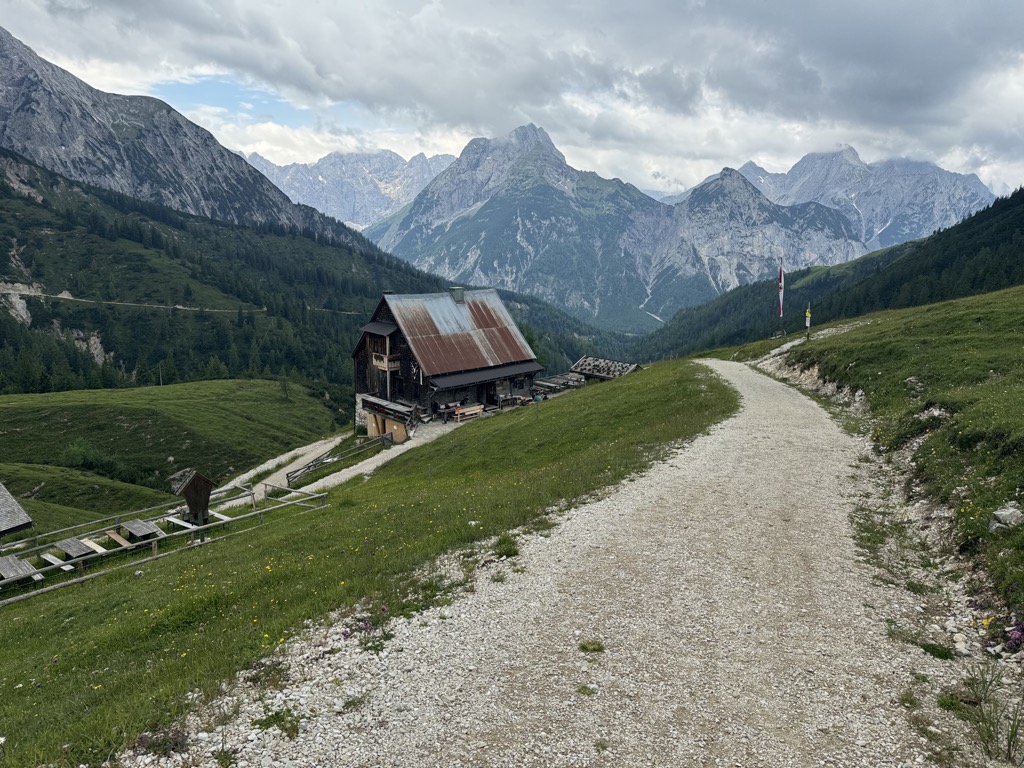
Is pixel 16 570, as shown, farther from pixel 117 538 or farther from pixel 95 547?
pixel 117 538

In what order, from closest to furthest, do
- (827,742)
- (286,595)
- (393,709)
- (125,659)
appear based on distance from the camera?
(827,742) → (393,709) → (125,659) → (286,595)

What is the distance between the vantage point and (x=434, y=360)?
68250 millimetres

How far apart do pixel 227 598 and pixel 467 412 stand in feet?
168

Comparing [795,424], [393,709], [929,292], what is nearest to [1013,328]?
[795,424]

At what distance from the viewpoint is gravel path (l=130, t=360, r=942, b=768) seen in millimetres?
10562

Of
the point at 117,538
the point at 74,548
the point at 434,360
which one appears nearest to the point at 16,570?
the point at 74,548

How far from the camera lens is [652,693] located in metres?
A: 12.0

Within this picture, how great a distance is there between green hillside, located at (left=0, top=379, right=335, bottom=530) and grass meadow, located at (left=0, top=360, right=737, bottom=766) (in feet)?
110

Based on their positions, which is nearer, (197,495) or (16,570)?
(16,570)

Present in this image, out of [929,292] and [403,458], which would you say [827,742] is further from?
[929,292]

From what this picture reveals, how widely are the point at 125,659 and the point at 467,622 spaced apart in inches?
371

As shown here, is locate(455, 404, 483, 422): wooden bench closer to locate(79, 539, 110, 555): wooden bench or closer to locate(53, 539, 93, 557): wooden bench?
locate(79, 539, 110, 555): wooden bench

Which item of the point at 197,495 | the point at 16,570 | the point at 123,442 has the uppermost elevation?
the point at 197,495

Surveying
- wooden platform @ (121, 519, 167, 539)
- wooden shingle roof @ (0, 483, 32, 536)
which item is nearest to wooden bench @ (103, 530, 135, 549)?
wooden platform @ (121, 519, 167, 539)
